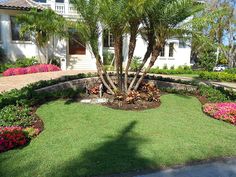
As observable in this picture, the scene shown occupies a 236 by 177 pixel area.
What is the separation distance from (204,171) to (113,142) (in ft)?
7.20

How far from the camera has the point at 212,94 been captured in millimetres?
10836

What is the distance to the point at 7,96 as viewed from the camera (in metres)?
8.59

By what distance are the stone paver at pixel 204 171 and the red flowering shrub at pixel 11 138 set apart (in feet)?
10.2

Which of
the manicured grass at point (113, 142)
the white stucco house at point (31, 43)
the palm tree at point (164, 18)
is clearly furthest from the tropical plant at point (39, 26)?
the manicured grass at point (113, 142)

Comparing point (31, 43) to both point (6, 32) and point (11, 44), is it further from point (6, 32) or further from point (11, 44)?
point (6, 32)

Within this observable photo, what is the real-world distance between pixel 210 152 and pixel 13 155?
14.5 feet

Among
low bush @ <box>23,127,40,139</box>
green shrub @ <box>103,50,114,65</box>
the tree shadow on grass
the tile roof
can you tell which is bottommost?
the tree shadow on grass

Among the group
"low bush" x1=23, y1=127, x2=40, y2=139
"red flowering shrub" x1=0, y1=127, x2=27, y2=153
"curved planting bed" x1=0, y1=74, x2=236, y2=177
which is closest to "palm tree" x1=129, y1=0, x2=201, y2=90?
"curved planting bed" x1=0, y1=74, x2=236, y2=177

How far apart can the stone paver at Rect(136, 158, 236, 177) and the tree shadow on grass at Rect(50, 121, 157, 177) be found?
361 millimetres

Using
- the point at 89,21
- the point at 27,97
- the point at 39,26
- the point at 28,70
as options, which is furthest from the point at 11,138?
the point at 39,26

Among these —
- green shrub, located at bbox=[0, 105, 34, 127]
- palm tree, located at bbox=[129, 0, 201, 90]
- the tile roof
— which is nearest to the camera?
green shrub, located at bbox=[0, 105, 34, 127]

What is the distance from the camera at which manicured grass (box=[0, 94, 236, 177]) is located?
4.84 m

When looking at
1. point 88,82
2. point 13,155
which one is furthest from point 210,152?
point 88,82

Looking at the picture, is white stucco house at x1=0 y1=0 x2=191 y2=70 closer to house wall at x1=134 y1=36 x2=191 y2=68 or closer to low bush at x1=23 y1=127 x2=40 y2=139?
house wall at x1=134 y1=36 x2=191 y2=68
